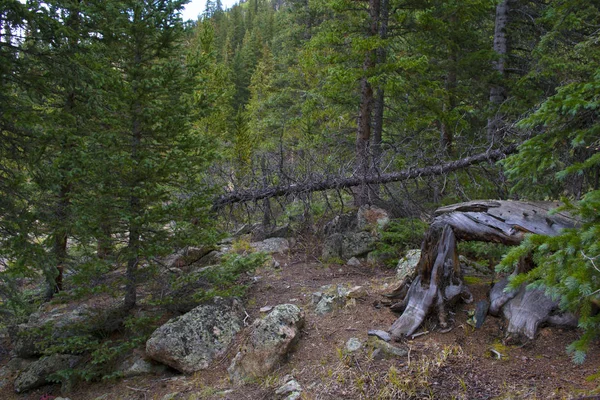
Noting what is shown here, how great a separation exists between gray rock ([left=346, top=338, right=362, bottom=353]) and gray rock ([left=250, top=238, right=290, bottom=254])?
16.8 feet

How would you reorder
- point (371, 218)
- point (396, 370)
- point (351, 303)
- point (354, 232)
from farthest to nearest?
point (371, 218), point (354, 232), point (351, 303), point (396, 370)

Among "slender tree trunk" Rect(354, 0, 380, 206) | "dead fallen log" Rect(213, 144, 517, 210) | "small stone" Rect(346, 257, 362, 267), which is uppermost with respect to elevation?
"slender tree trunk" Rect(354, 0, 380, 206)

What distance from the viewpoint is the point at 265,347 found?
5.37 meters

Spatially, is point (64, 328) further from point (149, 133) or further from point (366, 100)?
point (366, 100)

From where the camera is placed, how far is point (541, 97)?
9836 millimetres

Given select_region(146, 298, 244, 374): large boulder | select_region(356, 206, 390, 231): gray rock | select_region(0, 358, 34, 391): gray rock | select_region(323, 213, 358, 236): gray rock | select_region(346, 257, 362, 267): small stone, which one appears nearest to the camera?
select_region(146, 298, 244, 374): large boulder

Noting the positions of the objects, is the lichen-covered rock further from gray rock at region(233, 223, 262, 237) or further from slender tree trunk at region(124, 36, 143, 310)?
gray rock at region(233, 223, 262, 237)

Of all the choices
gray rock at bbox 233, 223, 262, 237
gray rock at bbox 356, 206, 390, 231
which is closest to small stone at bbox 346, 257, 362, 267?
gray rock at bbox 356, 206, 390, 231

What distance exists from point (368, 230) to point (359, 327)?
13.7ft

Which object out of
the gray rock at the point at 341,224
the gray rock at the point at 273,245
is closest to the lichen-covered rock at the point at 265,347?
the gray rock at the point at 273,245

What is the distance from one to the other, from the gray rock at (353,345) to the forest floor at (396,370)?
9 cm

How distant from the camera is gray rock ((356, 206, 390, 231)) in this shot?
9508mm

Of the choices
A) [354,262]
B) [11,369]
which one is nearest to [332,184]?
[354,262]

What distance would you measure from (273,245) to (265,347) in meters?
5.31
